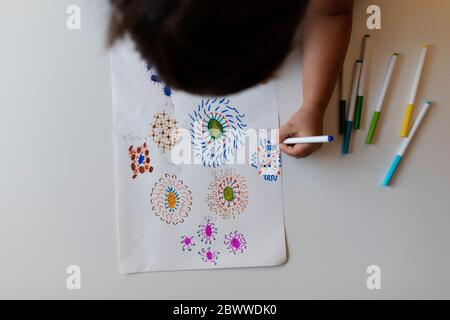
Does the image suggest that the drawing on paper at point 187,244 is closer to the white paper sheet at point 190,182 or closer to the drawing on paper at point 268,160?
the white paper sheet at point 190,182

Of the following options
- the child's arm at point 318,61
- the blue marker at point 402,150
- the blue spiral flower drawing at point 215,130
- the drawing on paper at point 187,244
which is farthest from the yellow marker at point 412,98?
the drawing on paper at point 187,244

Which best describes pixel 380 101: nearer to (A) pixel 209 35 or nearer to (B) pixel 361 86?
(B) pixel 361 86

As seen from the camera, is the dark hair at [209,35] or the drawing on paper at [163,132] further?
the drawing on paper at [163,132]

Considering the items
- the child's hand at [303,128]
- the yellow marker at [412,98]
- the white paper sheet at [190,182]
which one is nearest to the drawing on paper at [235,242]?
the white paper sheet at [190,182]

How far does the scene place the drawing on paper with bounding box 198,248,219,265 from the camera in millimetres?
607

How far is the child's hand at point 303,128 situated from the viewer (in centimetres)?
59

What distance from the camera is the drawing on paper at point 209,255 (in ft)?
1.99

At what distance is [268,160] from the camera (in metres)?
0.62

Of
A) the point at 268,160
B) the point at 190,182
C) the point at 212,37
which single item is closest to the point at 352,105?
the point at 268,160

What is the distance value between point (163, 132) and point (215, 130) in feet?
0.23

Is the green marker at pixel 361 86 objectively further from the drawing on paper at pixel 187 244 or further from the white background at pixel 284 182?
the drawing on paper at pixel 187 244

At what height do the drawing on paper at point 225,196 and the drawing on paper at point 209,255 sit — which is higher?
the drawing on paper at point 225,196

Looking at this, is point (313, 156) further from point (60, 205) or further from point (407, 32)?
point (60, 205)

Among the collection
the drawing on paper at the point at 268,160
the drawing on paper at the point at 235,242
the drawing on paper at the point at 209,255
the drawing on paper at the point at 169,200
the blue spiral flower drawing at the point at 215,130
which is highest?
the blue spiral flower drawing at the point at 215,130
